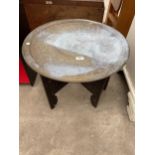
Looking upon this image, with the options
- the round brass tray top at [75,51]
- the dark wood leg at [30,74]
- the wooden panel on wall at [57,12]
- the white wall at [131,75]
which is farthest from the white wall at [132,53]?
the dark wood leg at [30,74]

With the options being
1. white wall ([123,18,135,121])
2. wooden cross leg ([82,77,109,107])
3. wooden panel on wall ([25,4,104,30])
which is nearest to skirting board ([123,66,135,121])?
white wall ([123,18,135,121])

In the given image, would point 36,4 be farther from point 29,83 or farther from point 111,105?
point 111,105

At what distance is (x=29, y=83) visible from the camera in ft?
5.32

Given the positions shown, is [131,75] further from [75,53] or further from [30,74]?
[30,74]

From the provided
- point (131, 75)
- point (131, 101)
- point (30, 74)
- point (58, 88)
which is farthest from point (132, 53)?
point (30, 74)

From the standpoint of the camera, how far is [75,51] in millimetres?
1245

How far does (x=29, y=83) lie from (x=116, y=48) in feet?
2.37

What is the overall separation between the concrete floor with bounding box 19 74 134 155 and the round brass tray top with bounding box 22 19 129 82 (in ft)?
1.37

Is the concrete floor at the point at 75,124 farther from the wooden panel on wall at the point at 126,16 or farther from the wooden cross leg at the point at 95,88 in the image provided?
the wooden panel on wall at the point at 126,16

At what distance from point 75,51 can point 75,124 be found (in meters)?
0.48
